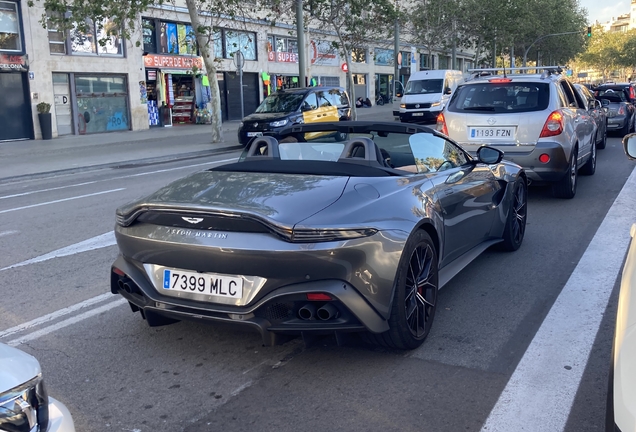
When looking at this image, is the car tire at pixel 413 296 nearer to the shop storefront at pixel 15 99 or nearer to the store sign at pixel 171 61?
the shop storefront at pixel 15 99

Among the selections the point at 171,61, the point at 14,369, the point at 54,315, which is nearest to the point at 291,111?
the point at 171,61

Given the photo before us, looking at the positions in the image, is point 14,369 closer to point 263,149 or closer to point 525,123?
point 263,149

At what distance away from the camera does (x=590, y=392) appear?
11.6ft

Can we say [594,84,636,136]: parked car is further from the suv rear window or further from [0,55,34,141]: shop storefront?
[0,55,34,141]: shop storefront

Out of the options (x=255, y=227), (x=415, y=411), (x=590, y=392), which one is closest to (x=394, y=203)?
(x=255, y=227)

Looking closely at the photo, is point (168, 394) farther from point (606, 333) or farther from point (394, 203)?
point (606, 333)

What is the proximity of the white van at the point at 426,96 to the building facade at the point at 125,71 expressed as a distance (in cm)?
308

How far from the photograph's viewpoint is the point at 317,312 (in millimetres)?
3607

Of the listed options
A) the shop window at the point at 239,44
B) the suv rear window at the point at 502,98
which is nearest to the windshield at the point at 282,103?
the suv rear window at the point at 502,98

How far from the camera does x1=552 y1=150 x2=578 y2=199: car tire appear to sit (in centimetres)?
→ 918

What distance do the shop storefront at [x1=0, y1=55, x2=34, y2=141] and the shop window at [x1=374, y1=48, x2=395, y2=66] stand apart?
103ft

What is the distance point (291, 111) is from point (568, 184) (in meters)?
12.2

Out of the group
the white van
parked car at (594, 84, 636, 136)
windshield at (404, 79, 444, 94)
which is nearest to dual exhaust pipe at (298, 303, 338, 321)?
parked car at (594, 84, 636, 136)

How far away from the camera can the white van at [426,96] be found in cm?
2953
